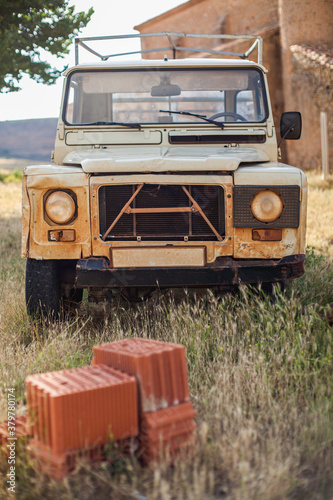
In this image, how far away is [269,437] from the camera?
242 cm

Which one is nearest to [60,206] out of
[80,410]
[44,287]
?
[44,287]

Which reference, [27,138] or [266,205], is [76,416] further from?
[27,138]

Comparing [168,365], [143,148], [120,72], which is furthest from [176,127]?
[168,365]

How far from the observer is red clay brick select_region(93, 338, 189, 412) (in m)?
2.28

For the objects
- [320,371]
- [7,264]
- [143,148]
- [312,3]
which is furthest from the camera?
[312,3]

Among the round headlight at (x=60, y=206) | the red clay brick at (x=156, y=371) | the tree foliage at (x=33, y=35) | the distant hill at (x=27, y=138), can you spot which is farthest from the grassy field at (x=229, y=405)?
the distant hill at (x=27, y=138)

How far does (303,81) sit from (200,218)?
14.6 m

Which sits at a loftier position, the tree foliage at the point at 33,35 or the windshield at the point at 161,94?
the tree foliage at the point at 33,35

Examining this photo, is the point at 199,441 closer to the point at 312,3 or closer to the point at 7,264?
the point at 7,264

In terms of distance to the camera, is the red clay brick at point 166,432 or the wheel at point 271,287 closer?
the red clay brick at point 166,432

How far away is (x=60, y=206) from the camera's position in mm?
3793

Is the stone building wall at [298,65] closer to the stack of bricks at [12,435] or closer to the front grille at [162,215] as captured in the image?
the front grille at [162,215]

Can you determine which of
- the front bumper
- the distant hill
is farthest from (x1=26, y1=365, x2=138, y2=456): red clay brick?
the distant hill

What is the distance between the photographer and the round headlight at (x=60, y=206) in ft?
12.4
